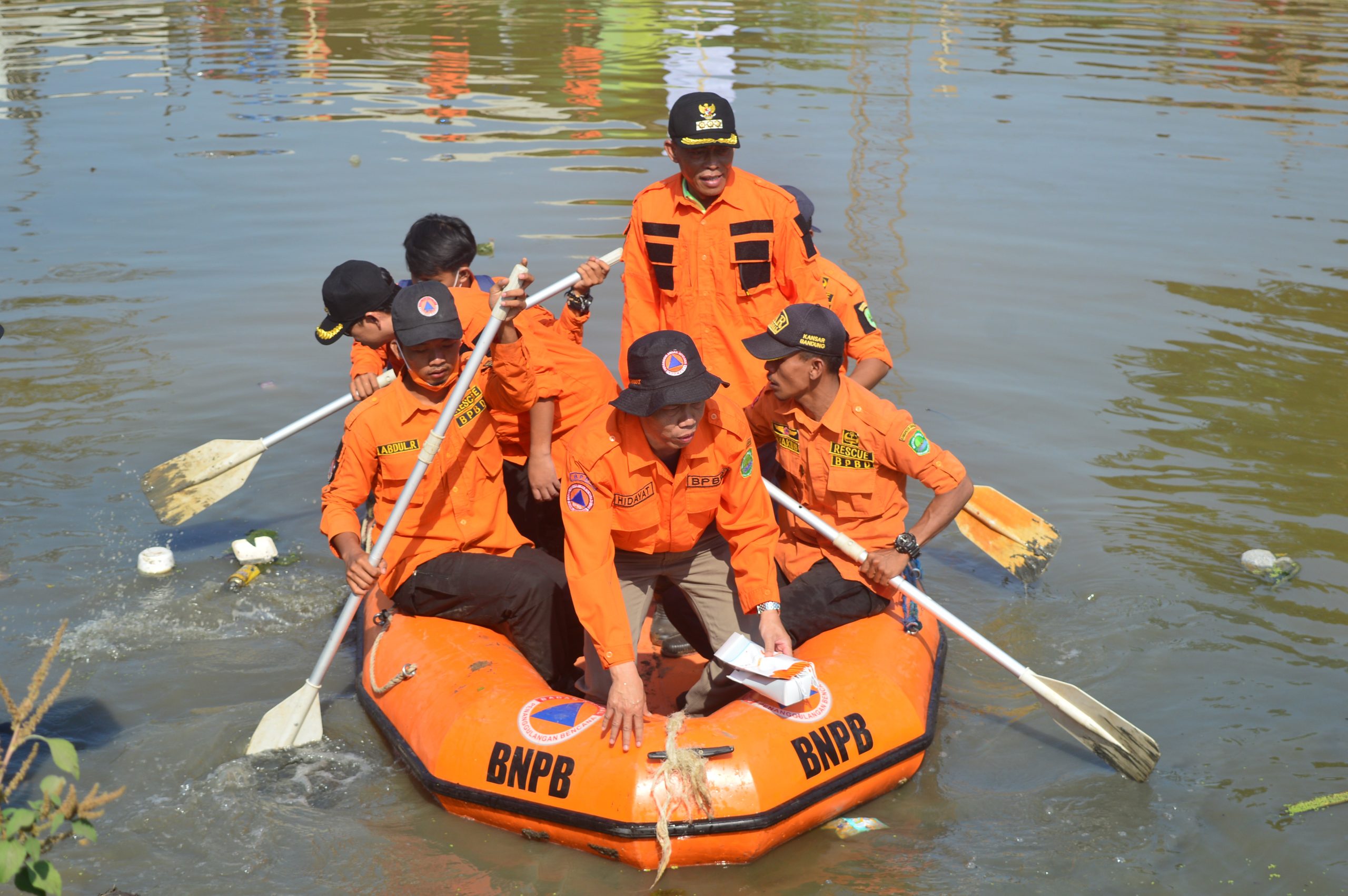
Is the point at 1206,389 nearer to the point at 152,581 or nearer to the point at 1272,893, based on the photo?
the point at 1272,893

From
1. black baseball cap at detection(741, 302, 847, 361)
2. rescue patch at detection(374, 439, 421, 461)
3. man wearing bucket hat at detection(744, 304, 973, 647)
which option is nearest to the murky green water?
man wearing bucket hat at detection(744, 304, 973, 647)

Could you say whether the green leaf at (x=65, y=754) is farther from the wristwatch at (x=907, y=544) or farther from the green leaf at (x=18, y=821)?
the wristwatch at (x=907, y=544)

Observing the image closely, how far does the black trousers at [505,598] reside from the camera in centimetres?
500

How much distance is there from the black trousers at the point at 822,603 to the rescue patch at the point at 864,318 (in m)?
1.59

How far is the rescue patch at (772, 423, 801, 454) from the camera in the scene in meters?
5.16

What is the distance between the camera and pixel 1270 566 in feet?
20.3

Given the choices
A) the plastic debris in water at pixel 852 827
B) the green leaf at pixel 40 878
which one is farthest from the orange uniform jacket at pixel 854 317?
the green leaf at pixel 40 878

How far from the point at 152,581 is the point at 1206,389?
272 inches

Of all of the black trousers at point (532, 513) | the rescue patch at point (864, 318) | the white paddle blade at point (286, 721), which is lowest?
the white paddle blade at point (286, 721)

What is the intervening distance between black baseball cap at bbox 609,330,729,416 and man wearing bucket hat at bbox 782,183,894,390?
1.88 m

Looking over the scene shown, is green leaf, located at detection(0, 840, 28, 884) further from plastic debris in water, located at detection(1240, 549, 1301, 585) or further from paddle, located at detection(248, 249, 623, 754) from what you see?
plastic debris in water, located at detection(1240, 549, 1301, 585)

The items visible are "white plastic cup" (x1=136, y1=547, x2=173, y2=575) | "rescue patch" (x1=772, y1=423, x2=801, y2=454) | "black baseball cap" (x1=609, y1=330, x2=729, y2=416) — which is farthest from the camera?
"white plastic cup" (x1=136, y1=547, x2=173, y2=575)

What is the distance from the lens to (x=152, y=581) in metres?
6.39

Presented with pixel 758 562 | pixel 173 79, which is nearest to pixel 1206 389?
pixel 758 562
